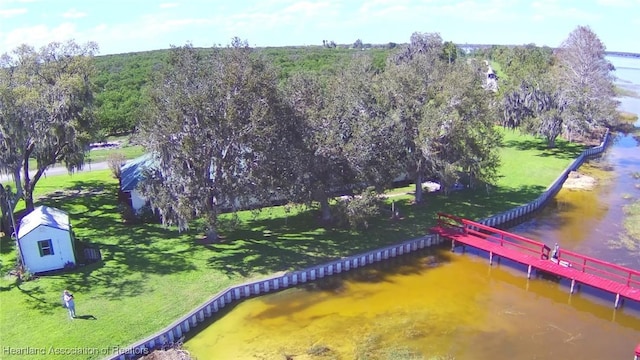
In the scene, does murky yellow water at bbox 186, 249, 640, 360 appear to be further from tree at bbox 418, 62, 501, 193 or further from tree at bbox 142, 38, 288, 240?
tree at bbox 418, 62, 501, 193

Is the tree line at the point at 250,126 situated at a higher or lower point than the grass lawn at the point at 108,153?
higher

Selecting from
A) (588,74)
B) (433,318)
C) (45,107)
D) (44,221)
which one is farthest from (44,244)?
(588,74)

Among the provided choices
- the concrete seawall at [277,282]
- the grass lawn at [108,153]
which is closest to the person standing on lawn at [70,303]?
the concrete seawall at [277,282]

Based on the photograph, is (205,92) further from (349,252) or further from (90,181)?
(90,181)

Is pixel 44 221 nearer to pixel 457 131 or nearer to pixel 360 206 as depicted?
pixel 360 206

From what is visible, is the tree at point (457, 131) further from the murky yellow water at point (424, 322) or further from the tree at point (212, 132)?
the tree at point (212, 132)

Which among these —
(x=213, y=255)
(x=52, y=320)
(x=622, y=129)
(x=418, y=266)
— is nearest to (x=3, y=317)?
(x=52, y=320)
